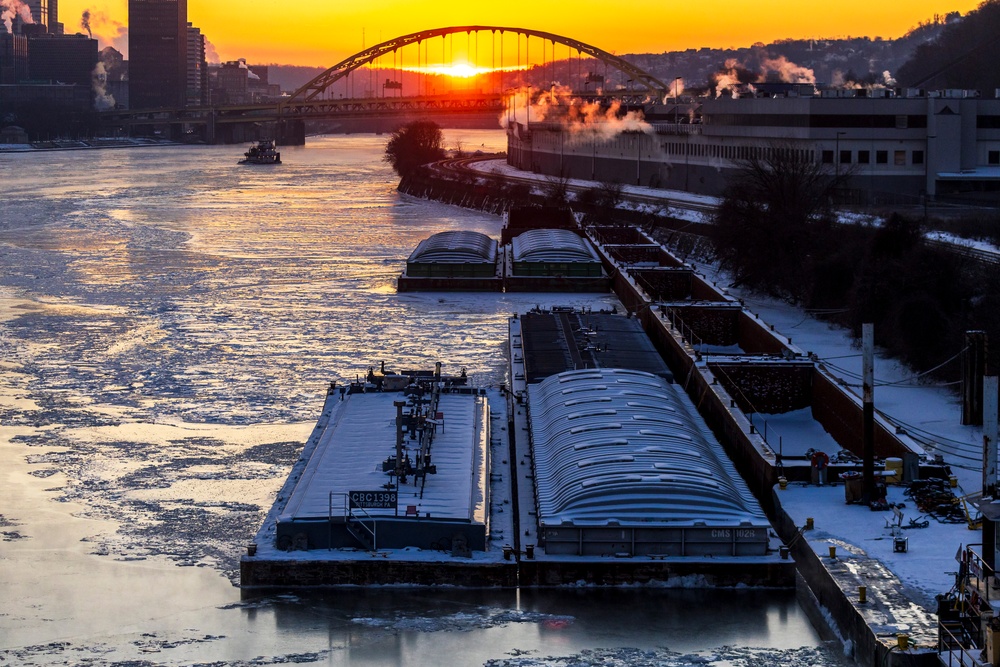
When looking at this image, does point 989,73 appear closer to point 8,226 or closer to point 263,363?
point 8,226

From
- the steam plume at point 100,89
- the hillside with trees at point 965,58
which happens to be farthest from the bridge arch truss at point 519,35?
the steam plume at point 100,89

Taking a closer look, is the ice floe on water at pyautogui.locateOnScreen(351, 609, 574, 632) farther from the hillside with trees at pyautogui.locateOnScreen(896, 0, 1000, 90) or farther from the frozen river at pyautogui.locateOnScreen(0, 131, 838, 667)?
the hillside with trees at pyautogui.locateOnScreen(896, 0, 1000, 90)

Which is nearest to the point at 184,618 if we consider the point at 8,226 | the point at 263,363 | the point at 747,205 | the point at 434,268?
the point at 263,363

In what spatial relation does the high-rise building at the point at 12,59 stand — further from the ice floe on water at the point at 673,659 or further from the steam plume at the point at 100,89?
the ice floe on water at the point at 673,659

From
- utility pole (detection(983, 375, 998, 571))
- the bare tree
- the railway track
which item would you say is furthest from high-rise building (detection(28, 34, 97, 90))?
utility pole (detection(983, 375, 998, 571))

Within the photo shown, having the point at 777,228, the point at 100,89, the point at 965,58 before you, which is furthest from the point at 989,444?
the point at 100,89

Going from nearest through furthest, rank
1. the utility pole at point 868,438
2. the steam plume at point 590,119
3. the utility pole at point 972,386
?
the utility pole at point 868,438 → the utility pole at point 972,386 → the steam plume at point 590,119
